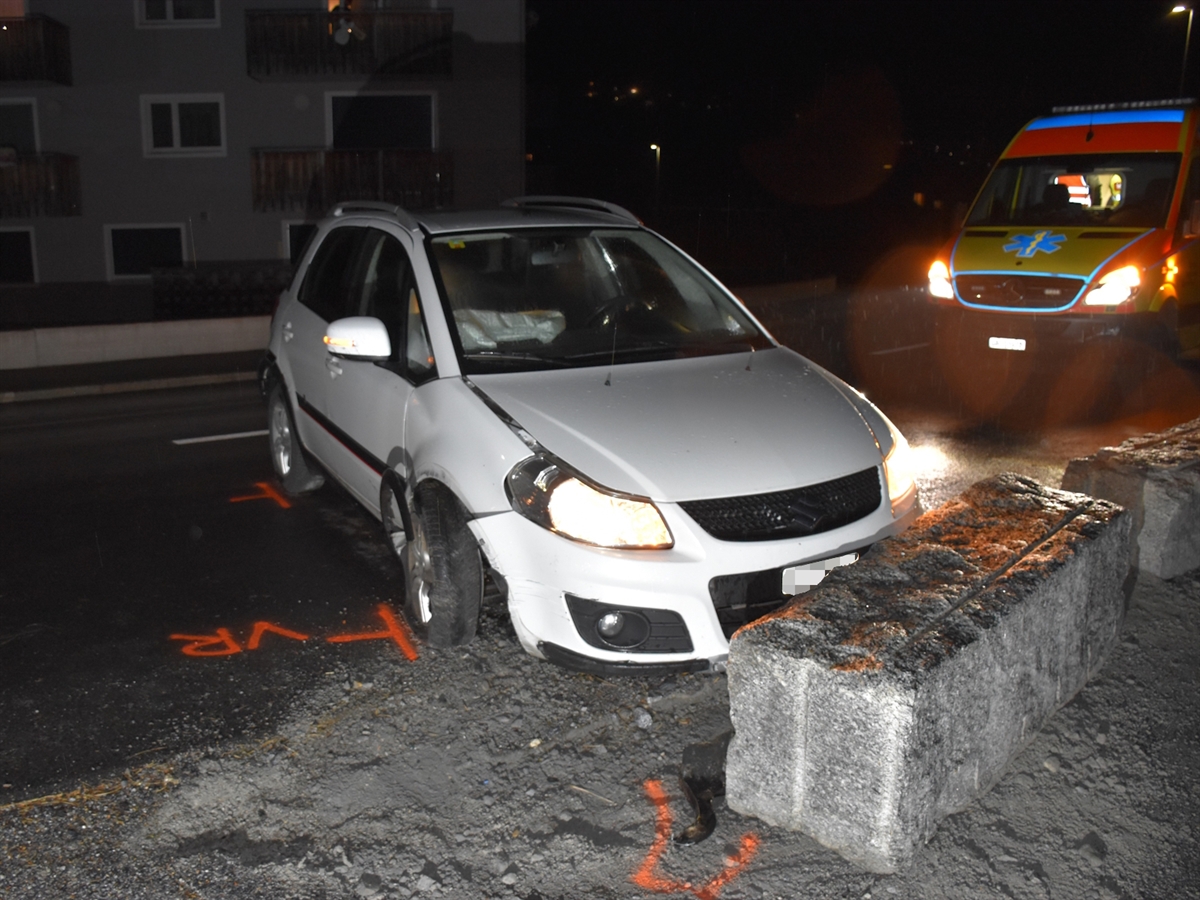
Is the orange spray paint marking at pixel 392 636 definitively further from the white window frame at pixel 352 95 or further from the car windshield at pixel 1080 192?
the white window frame at pixel 352 95

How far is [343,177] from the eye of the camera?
74.0 ft

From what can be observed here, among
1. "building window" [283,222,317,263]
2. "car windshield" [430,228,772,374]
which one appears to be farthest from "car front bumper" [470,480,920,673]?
"building window" [283,222,317,263]

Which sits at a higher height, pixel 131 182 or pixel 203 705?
pixel 131 182

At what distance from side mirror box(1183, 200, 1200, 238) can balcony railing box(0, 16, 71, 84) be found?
67.4ft

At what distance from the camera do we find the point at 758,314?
1630cm

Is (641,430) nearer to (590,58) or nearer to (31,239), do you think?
(31,239)

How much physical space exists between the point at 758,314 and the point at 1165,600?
38.8 ft

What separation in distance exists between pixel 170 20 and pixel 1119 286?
19816 millimetres

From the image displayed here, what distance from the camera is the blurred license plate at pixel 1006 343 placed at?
31.1 ft

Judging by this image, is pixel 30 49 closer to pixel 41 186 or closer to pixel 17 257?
pixel 41 186

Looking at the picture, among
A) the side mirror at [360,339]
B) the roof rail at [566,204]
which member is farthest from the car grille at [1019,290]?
the side mirror at [360,339]

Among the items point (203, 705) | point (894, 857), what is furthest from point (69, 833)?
point (894, 857)

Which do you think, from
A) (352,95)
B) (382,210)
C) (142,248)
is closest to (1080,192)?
(382,210)

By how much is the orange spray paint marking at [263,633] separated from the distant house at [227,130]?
18.5 meters
